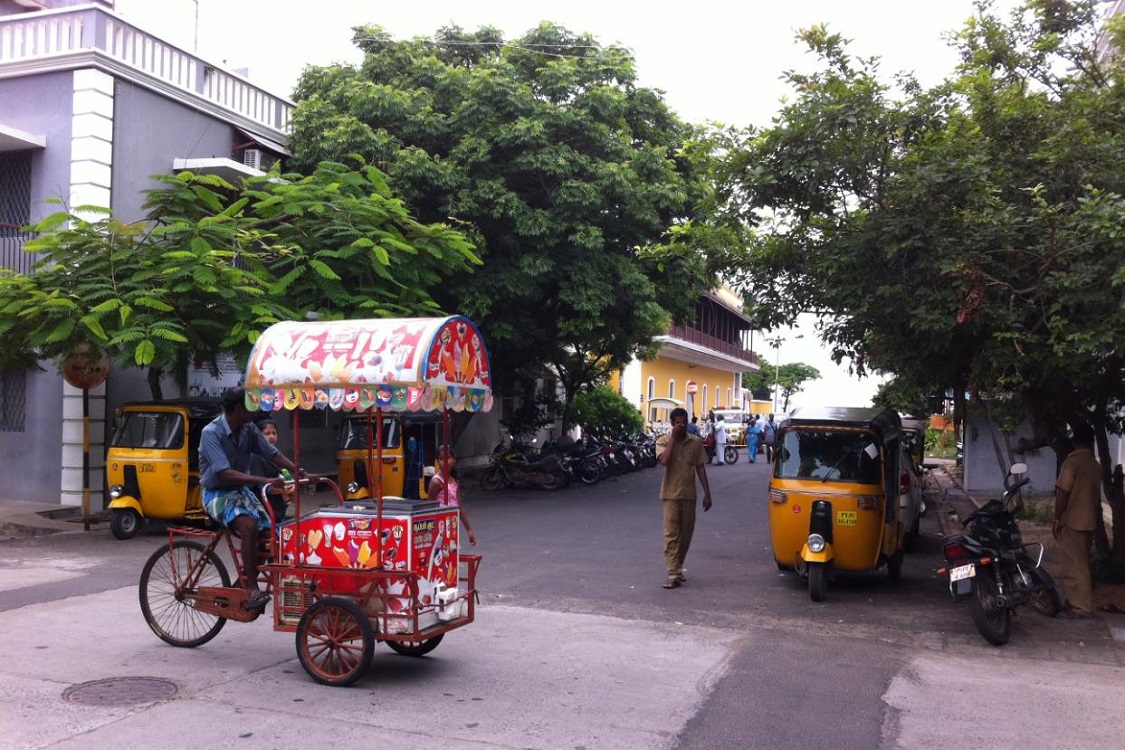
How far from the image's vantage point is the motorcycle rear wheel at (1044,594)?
9102 millimetres

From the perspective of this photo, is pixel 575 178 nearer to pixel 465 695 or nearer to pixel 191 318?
pixel 191 318

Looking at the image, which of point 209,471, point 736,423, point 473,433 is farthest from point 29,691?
point 736,423

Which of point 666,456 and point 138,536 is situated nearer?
point 666,456

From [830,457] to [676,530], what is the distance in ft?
5.85

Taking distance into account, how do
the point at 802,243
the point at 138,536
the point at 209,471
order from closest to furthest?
the point at 209,471 < the point at 802,243 < the point at 138,536

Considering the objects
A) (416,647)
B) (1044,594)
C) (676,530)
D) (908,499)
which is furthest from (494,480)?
(416,647)

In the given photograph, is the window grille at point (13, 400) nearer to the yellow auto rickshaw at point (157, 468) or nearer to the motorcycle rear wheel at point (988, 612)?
the yellow auto rickshaw at point (157, 468)

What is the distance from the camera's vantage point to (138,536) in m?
14.1

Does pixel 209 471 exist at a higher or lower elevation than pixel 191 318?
lower

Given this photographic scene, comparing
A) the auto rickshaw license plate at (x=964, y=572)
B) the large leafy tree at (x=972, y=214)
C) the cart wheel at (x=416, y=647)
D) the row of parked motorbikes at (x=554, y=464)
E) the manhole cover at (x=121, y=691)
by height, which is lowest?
the manhole cover at (x=121, y=691)

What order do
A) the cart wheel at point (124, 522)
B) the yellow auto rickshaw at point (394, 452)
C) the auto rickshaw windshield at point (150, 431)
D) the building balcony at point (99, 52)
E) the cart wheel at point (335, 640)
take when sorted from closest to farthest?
1. the cart wheel at point (335, 640)
2. the cart wheel at point (124, 522)
3. the auto rickshaw windshield at point (150, 431)
4. the building balcony at point (99, 52)
5. the yellow auto rickshaw at point (394, 452)

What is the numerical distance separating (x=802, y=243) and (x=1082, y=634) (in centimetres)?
447

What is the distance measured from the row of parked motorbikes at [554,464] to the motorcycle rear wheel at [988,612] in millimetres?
14778

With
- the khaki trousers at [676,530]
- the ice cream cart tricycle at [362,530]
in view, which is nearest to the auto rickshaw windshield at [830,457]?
the khaki trousers at [676,530]
